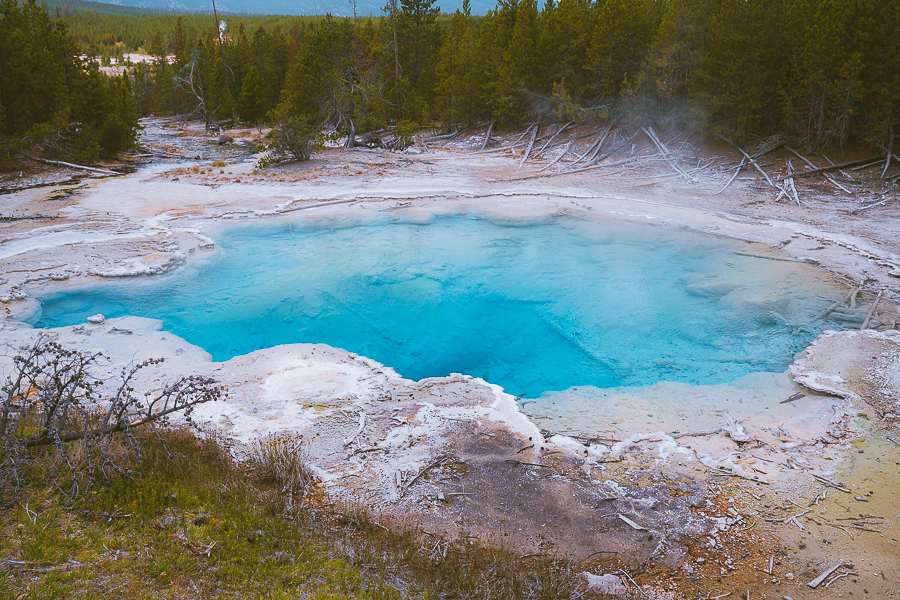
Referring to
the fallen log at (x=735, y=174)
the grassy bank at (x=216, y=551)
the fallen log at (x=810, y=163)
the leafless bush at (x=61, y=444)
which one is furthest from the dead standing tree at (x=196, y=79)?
the grassy bank at (x=216, y=551)

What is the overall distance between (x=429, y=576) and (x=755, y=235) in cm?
958

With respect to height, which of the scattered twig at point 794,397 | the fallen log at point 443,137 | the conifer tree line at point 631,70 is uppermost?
the conifer tree line at point 631,70

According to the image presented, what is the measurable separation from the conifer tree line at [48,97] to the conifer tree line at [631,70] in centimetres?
138

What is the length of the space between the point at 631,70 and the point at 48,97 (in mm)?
18841

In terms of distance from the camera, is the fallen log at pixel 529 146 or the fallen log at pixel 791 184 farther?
the fallen log at pixel 529 146

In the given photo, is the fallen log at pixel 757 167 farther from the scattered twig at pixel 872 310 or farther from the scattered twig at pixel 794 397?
the scattered twig at pixel 794 397

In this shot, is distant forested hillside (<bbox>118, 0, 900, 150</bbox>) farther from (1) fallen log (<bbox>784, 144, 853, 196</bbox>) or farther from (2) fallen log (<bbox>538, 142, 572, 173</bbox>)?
(2) fallen log (<bbox>538, 142, 572, 173</bbox>)

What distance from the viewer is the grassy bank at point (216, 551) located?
8.87ft

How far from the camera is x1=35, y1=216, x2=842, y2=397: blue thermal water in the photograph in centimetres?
707

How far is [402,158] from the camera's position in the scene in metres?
18.5

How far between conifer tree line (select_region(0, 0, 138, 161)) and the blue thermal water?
9.94 meters

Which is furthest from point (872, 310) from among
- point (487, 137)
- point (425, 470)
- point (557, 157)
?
point (487, 137)

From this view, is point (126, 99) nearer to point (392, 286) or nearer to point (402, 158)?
point (402, 158)

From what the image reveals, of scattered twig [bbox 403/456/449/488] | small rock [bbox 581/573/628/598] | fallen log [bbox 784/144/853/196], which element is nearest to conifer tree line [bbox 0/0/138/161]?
scattered twig [bbox 403/456/449/488]
